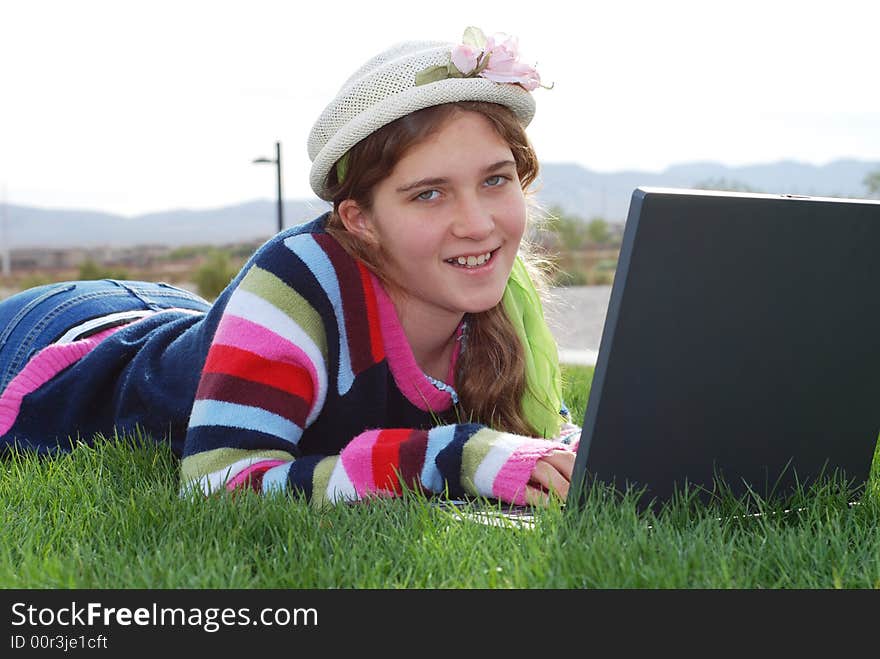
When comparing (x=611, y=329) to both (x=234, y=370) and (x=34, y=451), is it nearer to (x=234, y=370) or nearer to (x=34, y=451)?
(x=234, y=370)

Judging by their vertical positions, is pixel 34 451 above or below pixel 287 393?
below

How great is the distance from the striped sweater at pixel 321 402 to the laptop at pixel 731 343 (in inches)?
13.1

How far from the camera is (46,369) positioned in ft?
10.4

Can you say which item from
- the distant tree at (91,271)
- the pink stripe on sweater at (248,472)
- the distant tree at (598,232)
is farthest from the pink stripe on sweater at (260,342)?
the distant tree at (598,232)

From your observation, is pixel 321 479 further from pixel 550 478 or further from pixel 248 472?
pixel 550 478

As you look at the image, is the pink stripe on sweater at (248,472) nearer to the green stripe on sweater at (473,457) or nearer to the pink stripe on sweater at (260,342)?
the pink stripe on sweater at (260,342)

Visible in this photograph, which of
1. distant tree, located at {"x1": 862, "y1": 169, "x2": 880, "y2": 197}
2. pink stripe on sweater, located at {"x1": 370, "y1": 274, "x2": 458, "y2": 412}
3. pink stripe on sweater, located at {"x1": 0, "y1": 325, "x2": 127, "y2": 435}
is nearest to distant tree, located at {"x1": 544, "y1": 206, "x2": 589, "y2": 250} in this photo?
distant tree, located at {"x1": 862, "y1": 169, "x2": 880, "y2": 197}

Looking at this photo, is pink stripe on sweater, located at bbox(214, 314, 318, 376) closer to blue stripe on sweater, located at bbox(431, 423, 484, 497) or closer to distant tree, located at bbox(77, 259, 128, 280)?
blue stripe on sweater, located at bbox(431, 423, 484, 497)

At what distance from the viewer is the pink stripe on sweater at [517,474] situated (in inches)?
82.9

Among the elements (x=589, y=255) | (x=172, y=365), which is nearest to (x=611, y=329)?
(x=172, y=365)

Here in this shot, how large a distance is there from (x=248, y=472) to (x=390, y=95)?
3.18 ft

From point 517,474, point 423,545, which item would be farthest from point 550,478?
point 423,545

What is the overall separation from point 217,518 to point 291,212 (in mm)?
10956
